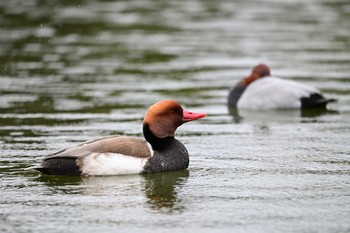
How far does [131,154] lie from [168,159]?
1.47 ft

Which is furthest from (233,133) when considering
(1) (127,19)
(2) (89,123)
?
(1) (127,19)

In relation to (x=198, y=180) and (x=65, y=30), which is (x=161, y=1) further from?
(x=198, y=180)

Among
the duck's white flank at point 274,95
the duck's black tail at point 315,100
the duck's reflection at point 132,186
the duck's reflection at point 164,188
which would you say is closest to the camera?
the duck's reflection at point 164,188

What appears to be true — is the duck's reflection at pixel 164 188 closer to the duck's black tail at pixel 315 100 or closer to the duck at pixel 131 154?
the duck at pixel 131 154

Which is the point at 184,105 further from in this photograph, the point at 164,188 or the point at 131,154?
the point at 164,188

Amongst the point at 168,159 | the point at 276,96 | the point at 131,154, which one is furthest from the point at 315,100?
the point at 131,154

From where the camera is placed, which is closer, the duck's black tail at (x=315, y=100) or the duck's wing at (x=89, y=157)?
the duck's wing at (x=89, y=157)

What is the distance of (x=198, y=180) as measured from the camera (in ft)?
32.5

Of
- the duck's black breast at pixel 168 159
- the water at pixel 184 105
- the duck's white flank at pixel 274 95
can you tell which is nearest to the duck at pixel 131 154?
the duck's black breast at pixel 168 159

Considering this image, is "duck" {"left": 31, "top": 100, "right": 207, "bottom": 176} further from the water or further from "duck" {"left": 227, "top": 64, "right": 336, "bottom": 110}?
"duck" {"left": 227, "top": 64, "right": 336, "bottom": 110}

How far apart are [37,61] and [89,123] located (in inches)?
285

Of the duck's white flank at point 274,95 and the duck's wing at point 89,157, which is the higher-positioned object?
the duck's wing at point 89,157

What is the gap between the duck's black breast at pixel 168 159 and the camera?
33.1ft

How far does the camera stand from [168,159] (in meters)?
10.2
